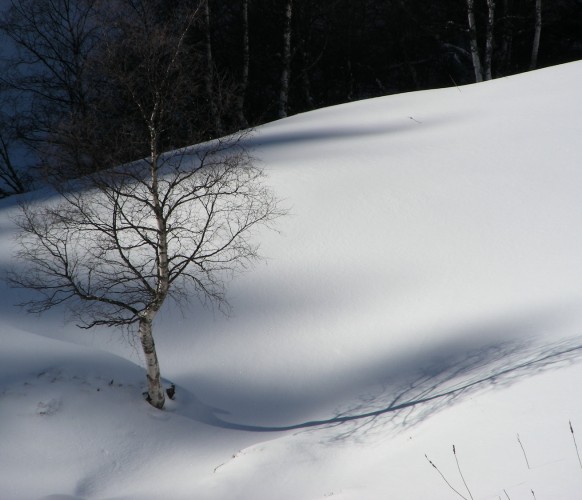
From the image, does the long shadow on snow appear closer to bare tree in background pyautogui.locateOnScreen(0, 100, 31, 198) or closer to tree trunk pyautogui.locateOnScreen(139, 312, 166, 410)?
tree trunk pyautogui.locateOnScreen(139, 312, 166, 410)

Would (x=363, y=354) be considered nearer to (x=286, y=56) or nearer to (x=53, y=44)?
(x=286, y=56)

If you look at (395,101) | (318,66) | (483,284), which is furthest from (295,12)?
(483,284)

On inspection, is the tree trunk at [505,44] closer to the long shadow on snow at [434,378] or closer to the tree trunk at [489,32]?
the tree trunk at [489,32]

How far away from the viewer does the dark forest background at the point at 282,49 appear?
47.6 ft

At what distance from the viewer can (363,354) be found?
7891 millimetres

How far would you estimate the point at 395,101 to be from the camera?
13.2 meters

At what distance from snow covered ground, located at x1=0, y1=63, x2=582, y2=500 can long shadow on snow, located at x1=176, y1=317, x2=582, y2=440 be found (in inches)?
1.0

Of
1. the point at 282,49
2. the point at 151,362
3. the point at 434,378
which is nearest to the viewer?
the point at 434,378

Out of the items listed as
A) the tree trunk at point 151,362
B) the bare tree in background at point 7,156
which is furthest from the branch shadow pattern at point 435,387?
the bare tree in background at point 7,156

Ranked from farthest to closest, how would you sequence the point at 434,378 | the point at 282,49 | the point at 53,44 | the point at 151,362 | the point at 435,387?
the point at 282,49 < the point at 53,44 < the point at 151,362 < the point at 434,378 < the point at 435,387

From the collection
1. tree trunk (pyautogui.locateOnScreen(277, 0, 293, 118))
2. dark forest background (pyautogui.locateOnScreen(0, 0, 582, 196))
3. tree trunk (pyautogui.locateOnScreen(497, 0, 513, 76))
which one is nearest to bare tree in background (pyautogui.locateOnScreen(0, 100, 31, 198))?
dark forest background (pyautogui.locateOnScreen(0, 0, 582, 196))

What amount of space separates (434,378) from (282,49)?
12.3m

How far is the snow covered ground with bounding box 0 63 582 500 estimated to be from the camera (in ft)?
17.2

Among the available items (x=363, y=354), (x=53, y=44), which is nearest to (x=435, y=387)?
(x=363, y=354)
